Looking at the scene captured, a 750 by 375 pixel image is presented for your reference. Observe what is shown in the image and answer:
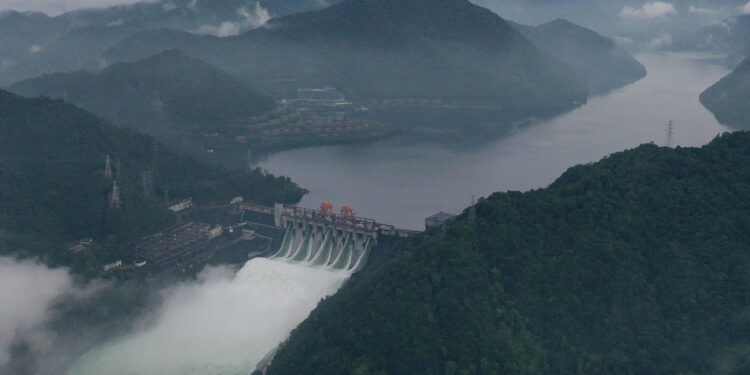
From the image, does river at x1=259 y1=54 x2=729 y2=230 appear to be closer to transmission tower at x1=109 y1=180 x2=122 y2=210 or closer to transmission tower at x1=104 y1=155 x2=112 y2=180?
transmission tower at x1=104 y1=155 x2=112 y2=180

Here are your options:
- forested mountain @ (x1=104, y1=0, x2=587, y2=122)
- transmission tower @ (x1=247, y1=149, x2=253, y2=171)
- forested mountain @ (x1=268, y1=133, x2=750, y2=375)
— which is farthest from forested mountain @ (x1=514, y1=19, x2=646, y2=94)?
forested mountain @ (x1=268, y1=133, x2=750, y2=375)

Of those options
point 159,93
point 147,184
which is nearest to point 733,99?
point 159,93

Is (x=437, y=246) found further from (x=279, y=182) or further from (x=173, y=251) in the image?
(x=279, y=182)

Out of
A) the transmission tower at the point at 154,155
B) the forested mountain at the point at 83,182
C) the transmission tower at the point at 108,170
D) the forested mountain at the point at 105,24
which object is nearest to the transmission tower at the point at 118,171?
the forested mountain at the point at 83,182

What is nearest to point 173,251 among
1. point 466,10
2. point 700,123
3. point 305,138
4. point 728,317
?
point 728,317

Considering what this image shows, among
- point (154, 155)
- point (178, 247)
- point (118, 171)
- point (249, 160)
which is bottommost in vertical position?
point (178, 247)

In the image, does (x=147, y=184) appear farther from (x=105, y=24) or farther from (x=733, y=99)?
(x=105, y=24)

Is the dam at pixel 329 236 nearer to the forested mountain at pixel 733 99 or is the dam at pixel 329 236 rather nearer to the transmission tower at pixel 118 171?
the transmission tower at pixel 118 171

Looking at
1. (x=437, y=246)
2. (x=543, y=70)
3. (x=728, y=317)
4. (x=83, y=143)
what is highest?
(x=543, y=70)
